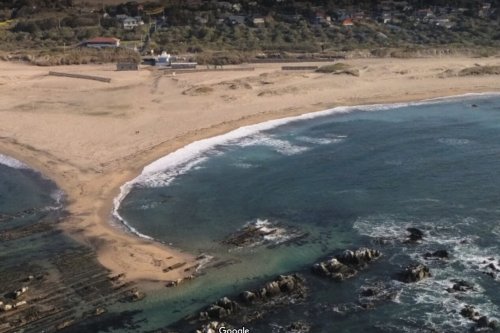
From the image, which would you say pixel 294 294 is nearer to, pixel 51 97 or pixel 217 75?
pixel 51 97

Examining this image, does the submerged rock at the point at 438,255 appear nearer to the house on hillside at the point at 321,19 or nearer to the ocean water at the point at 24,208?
the ocean water at the point at 24,208

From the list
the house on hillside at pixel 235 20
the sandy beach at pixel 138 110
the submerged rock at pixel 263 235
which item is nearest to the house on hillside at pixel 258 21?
the house on hillside at pixel 235 20

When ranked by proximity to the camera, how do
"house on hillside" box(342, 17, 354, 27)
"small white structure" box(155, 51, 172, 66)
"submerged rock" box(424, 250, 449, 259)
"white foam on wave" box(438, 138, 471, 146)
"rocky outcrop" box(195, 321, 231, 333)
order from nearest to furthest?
1. "rocky outcrop" box(195, 321, 231, 333)
2. "submerged rock" box(424, 250, 449, 259)
3. "white foam on wave" box(438, 138, 471, 146)
4. "small white structure" box(155, 51, 172, 66)
5. "house on hillside" box(342, 17, 354, 27)

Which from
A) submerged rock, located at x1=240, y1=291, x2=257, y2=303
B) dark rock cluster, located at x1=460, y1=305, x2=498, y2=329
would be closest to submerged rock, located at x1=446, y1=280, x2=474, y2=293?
dark rock cluster, located at x1=460, y1=305, x2=498, y2=329

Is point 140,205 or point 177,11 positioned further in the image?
point 177,11

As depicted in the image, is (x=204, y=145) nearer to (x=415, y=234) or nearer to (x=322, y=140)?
(x=322, y=140)

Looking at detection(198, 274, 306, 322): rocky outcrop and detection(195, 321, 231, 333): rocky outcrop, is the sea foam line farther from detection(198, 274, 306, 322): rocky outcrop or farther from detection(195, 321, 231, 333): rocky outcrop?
detection(195, 321, 231, 333): rocky outcrop

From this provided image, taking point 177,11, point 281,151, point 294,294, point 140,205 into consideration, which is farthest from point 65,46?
point 294,294
